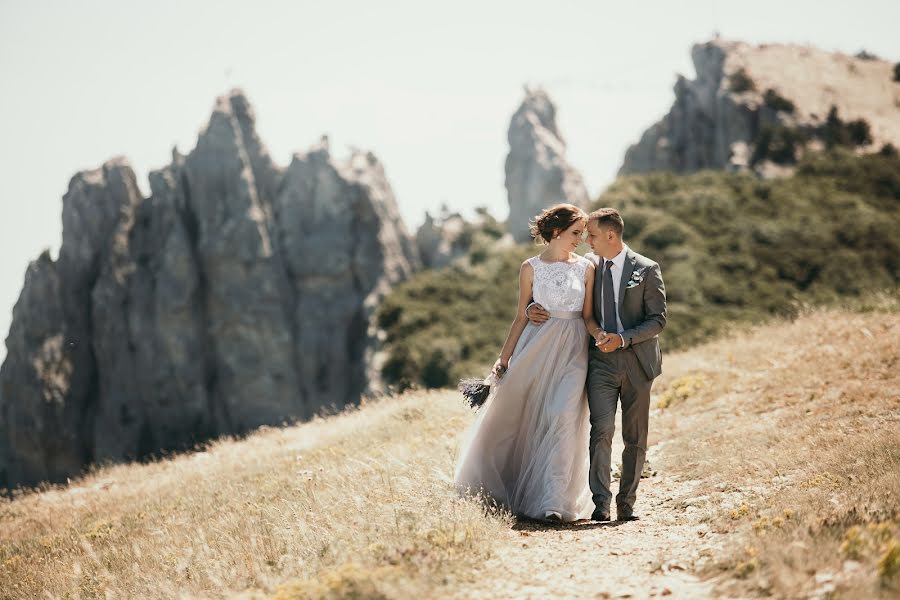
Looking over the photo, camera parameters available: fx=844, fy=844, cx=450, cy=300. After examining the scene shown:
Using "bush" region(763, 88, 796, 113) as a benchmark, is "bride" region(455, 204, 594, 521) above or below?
below

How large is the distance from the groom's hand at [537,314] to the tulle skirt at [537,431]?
0.05 metres

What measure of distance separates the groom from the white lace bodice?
248mm

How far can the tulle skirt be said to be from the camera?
750 cm

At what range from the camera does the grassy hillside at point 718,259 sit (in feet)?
130

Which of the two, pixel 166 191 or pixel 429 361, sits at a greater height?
pixel 166 191

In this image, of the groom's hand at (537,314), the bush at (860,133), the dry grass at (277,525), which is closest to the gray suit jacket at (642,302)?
the groom's hand at (537,314)

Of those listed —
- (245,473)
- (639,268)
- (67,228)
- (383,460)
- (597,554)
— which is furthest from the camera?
(67,228)

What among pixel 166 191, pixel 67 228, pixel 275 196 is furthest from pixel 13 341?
pixel 275 196

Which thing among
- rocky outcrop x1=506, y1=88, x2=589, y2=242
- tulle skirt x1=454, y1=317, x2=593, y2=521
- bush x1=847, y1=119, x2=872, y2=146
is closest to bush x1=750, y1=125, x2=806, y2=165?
bush x1=847, y1=119, x2=872, y2=146

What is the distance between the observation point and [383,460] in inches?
391

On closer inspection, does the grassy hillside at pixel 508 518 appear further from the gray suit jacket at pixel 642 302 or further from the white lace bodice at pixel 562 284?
the white lace bodice at pixel 562 284

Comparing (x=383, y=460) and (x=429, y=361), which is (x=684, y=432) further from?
(x=429, y=361)

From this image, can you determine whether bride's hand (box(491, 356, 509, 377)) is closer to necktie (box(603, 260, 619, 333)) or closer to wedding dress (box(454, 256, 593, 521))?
wedding dress (box(454, 256, 593, 521))

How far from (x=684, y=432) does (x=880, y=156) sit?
150 ft
